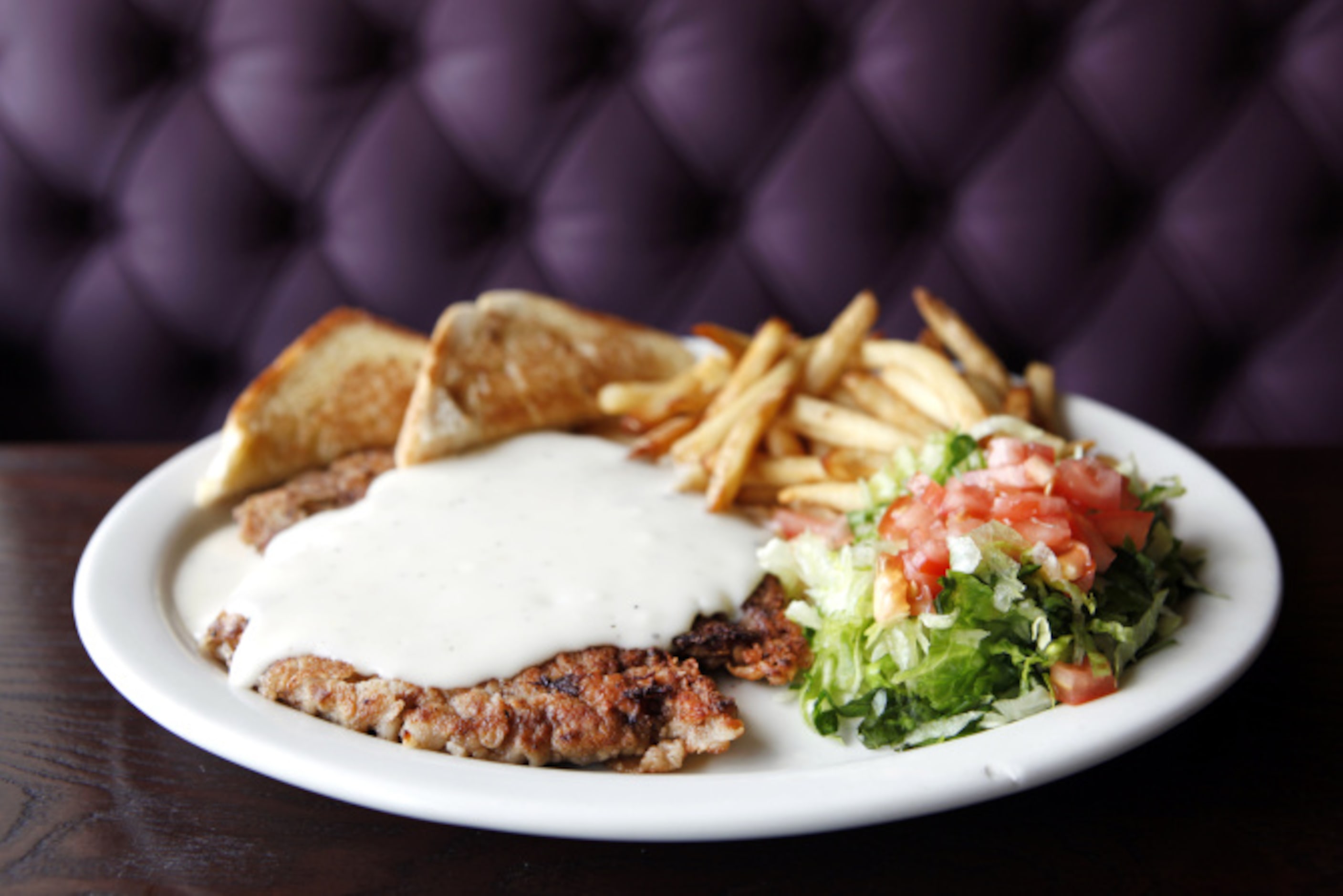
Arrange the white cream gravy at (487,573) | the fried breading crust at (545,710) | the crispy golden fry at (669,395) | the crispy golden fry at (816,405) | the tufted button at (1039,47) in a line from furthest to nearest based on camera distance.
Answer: the tufted button at (1039,47) < the crispy golden fry at (669,395) < the crispy golden fry at (816,405) < the white cream gravy at (487,573) < the fried breading crust at (545,710)

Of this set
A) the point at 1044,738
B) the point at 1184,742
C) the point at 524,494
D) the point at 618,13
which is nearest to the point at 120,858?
the point at 524,494

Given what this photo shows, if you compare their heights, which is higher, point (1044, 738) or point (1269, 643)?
point (1044, 738)

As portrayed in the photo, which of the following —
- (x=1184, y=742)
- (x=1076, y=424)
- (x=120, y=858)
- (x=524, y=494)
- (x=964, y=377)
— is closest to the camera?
(x=120, y=858)

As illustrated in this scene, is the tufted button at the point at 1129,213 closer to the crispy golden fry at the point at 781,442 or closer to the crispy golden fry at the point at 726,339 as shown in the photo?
the crispy golden fry at the point at 726,339

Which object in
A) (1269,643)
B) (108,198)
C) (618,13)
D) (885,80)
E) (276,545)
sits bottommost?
(1269,643)

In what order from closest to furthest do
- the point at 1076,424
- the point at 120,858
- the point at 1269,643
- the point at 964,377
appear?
1. the point at 120,858
2. the point at 1269,643
3. the point at 964,377
4. the point at 1076,424

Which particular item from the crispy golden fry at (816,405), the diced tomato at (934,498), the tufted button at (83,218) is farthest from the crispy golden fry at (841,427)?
the tufted button at (83,218)

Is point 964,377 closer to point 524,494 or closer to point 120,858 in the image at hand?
point 524,494

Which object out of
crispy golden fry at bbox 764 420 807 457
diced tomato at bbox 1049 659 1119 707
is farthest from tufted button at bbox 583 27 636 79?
diced tomato at bbox 1049 659 1119 707
